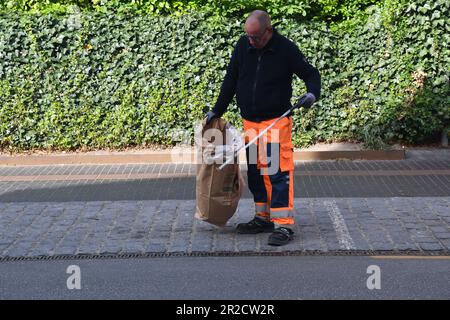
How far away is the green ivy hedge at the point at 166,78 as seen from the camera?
12414mm

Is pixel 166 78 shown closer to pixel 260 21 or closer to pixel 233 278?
pixel 260 21

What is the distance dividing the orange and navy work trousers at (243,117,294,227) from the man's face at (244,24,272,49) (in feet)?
2.09

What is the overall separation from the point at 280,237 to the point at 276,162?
0.62 meters

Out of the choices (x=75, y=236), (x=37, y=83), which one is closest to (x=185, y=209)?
(x=75, y=236)

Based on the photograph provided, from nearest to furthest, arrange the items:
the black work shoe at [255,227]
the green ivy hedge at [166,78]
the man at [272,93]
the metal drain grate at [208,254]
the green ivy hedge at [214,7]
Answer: the metal drain grate at [208,254] → the man at [272,93] → the black work shoe at [255,227] → the green ivy hedge at [166,78] → the green ivy hedge at [214,7]

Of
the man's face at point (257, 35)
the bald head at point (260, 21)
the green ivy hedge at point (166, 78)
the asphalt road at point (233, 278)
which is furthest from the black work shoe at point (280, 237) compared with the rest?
the green ivy hedge at point (166, 78)

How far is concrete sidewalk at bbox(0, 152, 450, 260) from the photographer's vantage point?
25.5 feet

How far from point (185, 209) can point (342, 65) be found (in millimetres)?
4302

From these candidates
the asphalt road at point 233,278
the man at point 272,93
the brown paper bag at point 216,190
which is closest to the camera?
the asphalt road at point 233,278

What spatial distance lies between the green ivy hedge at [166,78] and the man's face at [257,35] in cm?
475

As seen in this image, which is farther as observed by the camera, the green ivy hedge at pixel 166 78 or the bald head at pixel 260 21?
the green ivy hedge at pixel 166 78

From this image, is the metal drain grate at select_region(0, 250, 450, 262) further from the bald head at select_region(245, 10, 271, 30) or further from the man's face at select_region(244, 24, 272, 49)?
the bald head at select_region(245, 10, 271, 30)

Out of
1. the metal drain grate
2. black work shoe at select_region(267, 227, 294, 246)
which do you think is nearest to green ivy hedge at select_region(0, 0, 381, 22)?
black work shoe at select_region(267, 227, 294, 246)

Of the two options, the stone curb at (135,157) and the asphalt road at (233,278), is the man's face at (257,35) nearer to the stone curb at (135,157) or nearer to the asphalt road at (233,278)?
the asphalt road at (233,278)
